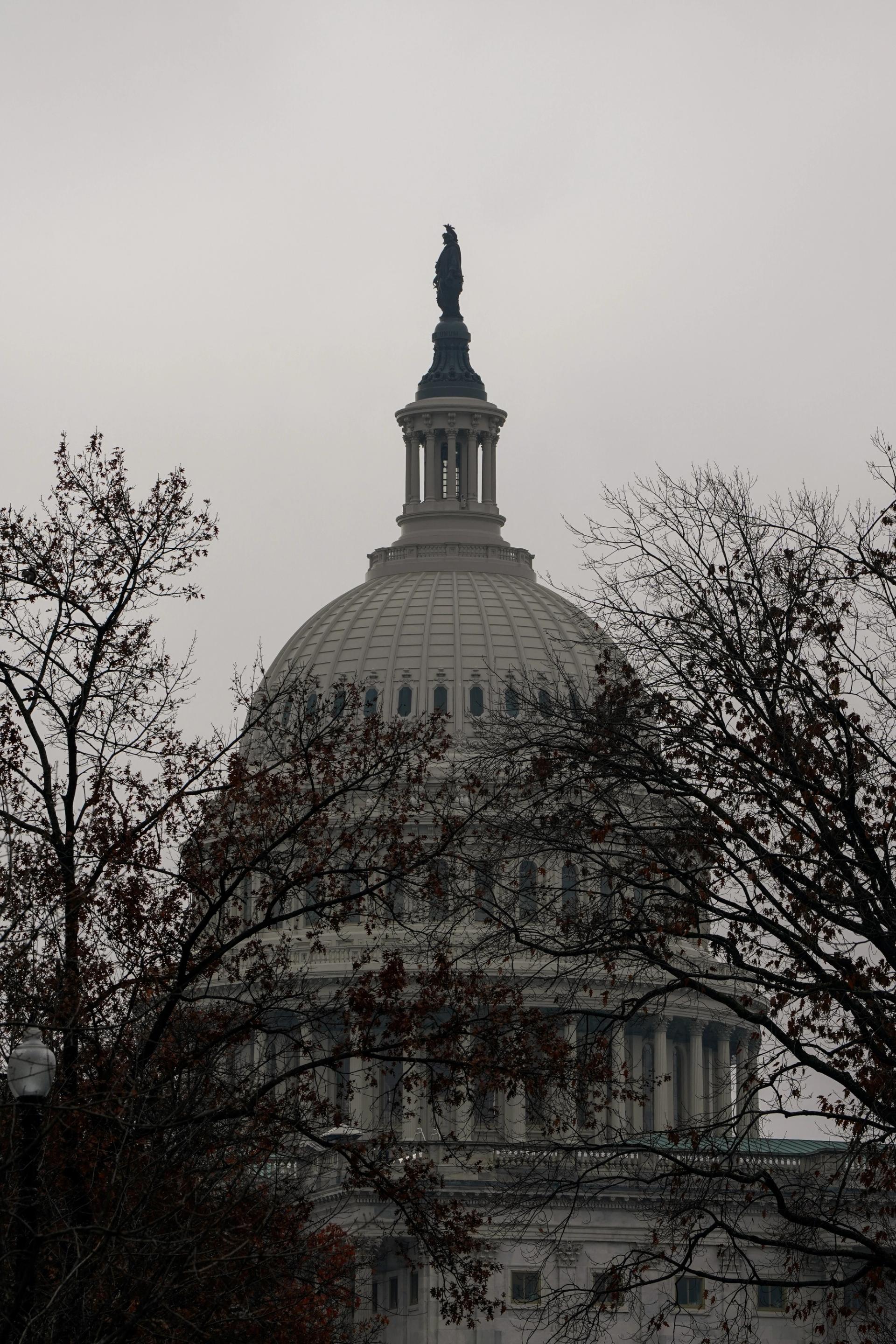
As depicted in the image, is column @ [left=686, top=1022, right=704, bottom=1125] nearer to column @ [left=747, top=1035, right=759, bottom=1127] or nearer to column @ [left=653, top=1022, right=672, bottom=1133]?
column @ [left=653, top=1022, right=672, bottom=1133]

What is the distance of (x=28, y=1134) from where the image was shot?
26453 millimetres

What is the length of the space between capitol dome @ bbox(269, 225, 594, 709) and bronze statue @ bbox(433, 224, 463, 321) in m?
0.69

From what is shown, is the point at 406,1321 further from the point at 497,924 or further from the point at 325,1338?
the point at 497,924

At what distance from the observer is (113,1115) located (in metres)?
29.3

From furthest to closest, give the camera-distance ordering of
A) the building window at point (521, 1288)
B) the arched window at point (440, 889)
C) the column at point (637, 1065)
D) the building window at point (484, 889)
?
1. the column at point (637, 1065)
2. the building window at point (521, 1288)
3. the arched window at point (440, 889)
4. the building window at point (484, 889)

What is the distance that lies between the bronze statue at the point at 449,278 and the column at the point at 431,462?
A: 14811 millimetres

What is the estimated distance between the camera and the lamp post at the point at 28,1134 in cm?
2589

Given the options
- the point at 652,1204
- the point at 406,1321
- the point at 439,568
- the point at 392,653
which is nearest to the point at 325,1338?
the point at 652,1204

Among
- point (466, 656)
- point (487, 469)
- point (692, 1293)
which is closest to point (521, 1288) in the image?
point (692, 1293)

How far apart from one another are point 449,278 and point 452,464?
56.8 feet

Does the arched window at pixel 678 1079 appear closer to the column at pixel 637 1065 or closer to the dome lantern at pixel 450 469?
the column at pixel 637 1065

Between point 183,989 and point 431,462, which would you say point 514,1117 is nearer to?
point 431,462

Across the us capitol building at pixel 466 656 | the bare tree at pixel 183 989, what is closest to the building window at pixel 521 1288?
the us capitol building at pixel 466 656

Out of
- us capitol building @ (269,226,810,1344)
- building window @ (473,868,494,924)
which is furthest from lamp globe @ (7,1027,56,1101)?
us capitol building @ (269,226,810,1344)
